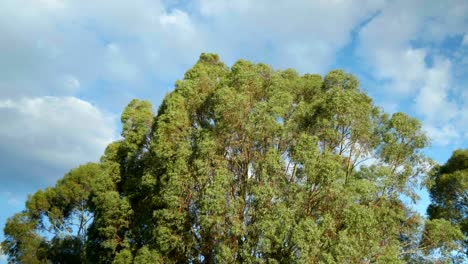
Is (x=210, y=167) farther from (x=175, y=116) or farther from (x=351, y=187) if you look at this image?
(x=351, y=187)

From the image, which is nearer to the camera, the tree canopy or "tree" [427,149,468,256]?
the tree canopy

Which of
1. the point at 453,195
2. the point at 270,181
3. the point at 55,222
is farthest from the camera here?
the point at 55,222

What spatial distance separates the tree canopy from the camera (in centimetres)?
1644

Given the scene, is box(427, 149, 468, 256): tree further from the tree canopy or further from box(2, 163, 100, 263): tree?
box(2, 163, 100, 263): tree

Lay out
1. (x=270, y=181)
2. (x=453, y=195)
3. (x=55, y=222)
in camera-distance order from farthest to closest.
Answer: (x=55, y=222) < (x=453, y=195) < (x=270, y=181)

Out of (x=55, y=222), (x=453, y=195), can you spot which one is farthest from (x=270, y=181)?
(x=55, y=222)

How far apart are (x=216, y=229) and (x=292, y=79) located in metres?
8.68

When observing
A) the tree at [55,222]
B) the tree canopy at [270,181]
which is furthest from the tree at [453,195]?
→ the tree at [55,222]

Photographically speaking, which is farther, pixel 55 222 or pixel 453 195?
pixel 55 222

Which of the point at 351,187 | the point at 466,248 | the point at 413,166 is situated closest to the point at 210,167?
the point at 351,187

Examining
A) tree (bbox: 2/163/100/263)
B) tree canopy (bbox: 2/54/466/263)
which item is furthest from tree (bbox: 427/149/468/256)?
tree (bbox: 2/163/100/263)

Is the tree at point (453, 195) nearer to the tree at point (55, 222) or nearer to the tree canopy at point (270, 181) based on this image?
the tree canopy at point (270, 181)

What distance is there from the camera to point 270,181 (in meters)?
17.6

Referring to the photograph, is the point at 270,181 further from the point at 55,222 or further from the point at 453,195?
the point at 55,222
